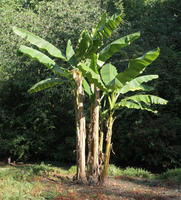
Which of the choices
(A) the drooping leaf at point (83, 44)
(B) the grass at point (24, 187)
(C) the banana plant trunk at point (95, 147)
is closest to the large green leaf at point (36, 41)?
(A) the drooping leaf at point (83, 44)

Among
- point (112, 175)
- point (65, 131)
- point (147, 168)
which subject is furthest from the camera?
point (65, 131)

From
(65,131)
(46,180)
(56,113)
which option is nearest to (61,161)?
(65,131)

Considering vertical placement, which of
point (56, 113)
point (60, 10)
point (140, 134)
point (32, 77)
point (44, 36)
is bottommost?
point (140, 134)

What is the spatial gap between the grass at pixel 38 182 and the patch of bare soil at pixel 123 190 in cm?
24

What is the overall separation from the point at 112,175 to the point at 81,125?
2550 mm

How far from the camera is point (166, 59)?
10.3 meters

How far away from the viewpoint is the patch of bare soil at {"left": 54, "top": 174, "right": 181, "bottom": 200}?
5.42m

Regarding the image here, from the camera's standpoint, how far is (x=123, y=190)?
623 centimetres

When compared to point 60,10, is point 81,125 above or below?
below

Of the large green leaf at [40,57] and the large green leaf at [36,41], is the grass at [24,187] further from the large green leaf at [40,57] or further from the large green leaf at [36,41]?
the large green leaf at [36,41]

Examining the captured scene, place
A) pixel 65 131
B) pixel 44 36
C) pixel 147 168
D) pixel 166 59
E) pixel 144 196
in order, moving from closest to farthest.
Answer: pixel 144 196
pixel 147 168
pixel 166 59
pixel 65 131
pixel 44 36

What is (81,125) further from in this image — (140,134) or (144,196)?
(140,134)

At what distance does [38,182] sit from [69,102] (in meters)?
5.38

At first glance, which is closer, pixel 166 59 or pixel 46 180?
pixel 46 180
